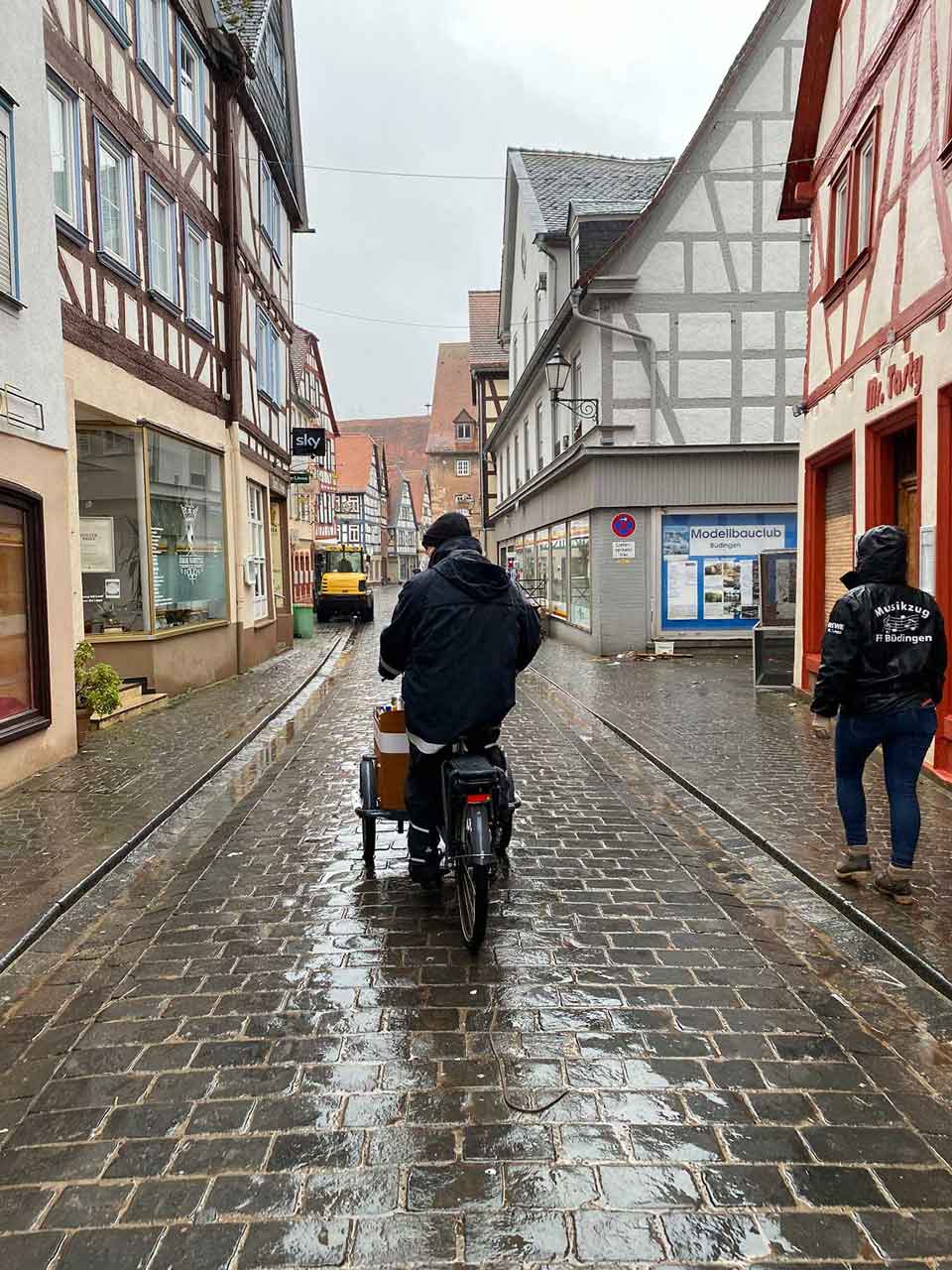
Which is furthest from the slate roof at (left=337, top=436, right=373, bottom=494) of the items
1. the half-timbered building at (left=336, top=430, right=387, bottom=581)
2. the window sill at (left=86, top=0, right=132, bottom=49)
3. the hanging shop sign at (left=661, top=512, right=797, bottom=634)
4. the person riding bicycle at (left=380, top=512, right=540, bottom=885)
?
the person riding bicycle at (left=380, top=512, right=540, bottom=885)

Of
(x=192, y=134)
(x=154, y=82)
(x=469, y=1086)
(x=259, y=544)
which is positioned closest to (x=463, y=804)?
(x=469, y=1086)

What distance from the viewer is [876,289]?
9.59m

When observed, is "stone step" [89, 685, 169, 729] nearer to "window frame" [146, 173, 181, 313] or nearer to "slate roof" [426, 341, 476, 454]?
"window frame" [146, 173, 181, 313]

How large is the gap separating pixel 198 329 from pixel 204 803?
9.70 meters

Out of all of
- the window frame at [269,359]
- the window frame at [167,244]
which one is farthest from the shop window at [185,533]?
the window frame at [269,359]

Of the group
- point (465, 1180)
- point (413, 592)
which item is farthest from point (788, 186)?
point (465, 1180)

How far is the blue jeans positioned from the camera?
512cm

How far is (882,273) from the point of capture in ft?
30.8

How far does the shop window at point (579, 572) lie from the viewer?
20.3 m

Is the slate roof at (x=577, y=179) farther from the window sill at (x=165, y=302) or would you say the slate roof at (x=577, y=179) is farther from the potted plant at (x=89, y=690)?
the potted plant at (x=89, y=690)

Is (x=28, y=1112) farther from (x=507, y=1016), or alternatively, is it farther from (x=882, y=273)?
(x=882, y=273)

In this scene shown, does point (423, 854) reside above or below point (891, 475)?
below

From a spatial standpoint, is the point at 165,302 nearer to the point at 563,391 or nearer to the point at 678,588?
the point at 678,588

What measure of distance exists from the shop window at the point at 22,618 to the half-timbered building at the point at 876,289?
23.8 ft
